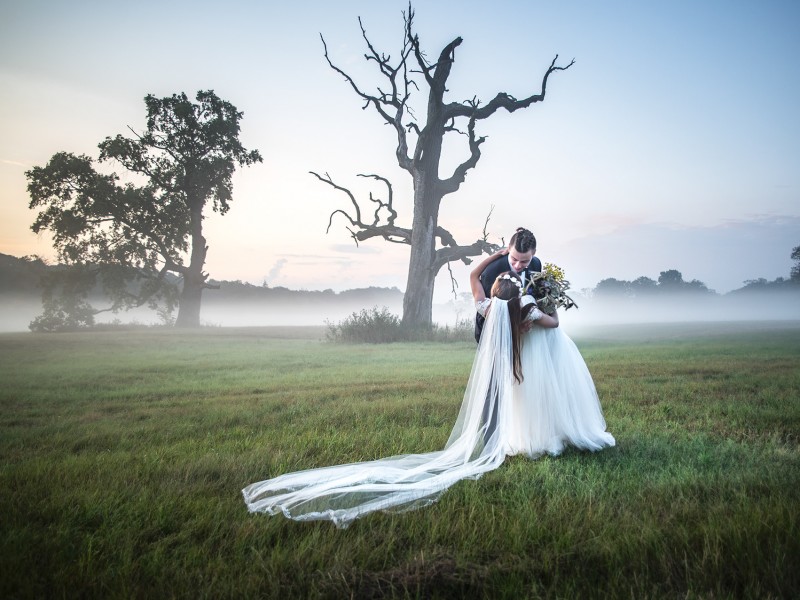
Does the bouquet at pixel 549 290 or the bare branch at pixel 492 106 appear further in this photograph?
the bare branch at pixel 492 106

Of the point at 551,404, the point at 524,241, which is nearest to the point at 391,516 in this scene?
the point at 551,404

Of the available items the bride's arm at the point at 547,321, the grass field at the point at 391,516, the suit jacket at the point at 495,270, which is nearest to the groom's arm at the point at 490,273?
the suit jacket at the point at 495,270

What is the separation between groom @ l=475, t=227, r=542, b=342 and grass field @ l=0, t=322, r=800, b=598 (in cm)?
195

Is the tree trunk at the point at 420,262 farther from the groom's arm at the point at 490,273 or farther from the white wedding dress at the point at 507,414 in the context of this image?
the white wedding dress at the point at 507,414

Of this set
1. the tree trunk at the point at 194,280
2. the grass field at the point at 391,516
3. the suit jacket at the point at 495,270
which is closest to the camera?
the grass field at the point at 391,516

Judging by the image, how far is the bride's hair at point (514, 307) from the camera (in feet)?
16.0

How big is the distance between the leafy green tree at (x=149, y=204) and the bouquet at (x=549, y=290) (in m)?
27.4

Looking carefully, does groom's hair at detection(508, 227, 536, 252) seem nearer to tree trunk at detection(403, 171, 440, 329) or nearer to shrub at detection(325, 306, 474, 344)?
shrub at detection(325, 306, 474, 344)

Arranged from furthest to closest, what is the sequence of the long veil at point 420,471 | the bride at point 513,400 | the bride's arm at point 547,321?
1. the bride's arm at point 547,321
2. the bride at point 513,400
3. the long veil at point 420,471

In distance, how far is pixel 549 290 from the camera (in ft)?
16.0

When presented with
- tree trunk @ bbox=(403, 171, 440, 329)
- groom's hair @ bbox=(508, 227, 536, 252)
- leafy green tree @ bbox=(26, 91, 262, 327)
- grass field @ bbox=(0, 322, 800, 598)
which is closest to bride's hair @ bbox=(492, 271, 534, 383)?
groom's hair @ bbox=(508, 227, 536, 252)

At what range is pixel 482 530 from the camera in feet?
9.78

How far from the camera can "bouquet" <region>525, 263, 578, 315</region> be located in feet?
16.0

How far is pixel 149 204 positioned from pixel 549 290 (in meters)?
28.3
